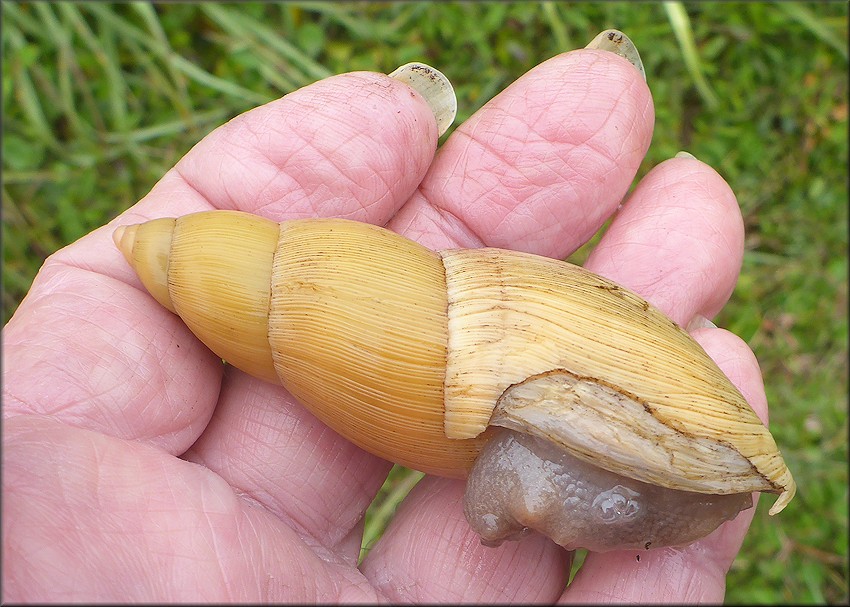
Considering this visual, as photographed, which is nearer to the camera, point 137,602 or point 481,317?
point 137,602

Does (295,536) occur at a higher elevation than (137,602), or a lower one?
lower

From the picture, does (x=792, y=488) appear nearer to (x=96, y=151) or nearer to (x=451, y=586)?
(x=451, y=586)

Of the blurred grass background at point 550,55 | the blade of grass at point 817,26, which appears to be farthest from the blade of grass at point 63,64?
the blade of grass at point 817,26

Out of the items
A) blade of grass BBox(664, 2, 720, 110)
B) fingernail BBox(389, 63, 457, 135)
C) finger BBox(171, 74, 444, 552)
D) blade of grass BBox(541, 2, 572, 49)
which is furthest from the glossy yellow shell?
blade of grass BBox(664, 2, 720, 110)

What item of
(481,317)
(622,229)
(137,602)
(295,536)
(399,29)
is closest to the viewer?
(137,602)

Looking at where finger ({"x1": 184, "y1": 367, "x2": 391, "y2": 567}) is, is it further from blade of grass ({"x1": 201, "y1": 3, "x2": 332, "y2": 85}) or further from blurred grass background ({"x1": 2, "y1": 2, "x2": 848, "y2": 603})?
blade of grass ({"x1": 201, "y1": 3, "x2": 332, "y2": 85})

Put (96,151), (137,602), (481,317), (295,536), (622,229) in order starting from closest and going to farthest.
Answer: (137,602), (481,317), (295,536), (622,229), (96,151)

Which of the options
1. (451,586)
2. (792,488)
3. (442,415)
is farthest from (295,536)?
(792,488)

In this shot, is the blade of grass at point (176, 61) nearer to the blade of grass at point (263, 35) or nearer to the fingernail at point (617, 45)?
the blade of grass at point (263, 35)
